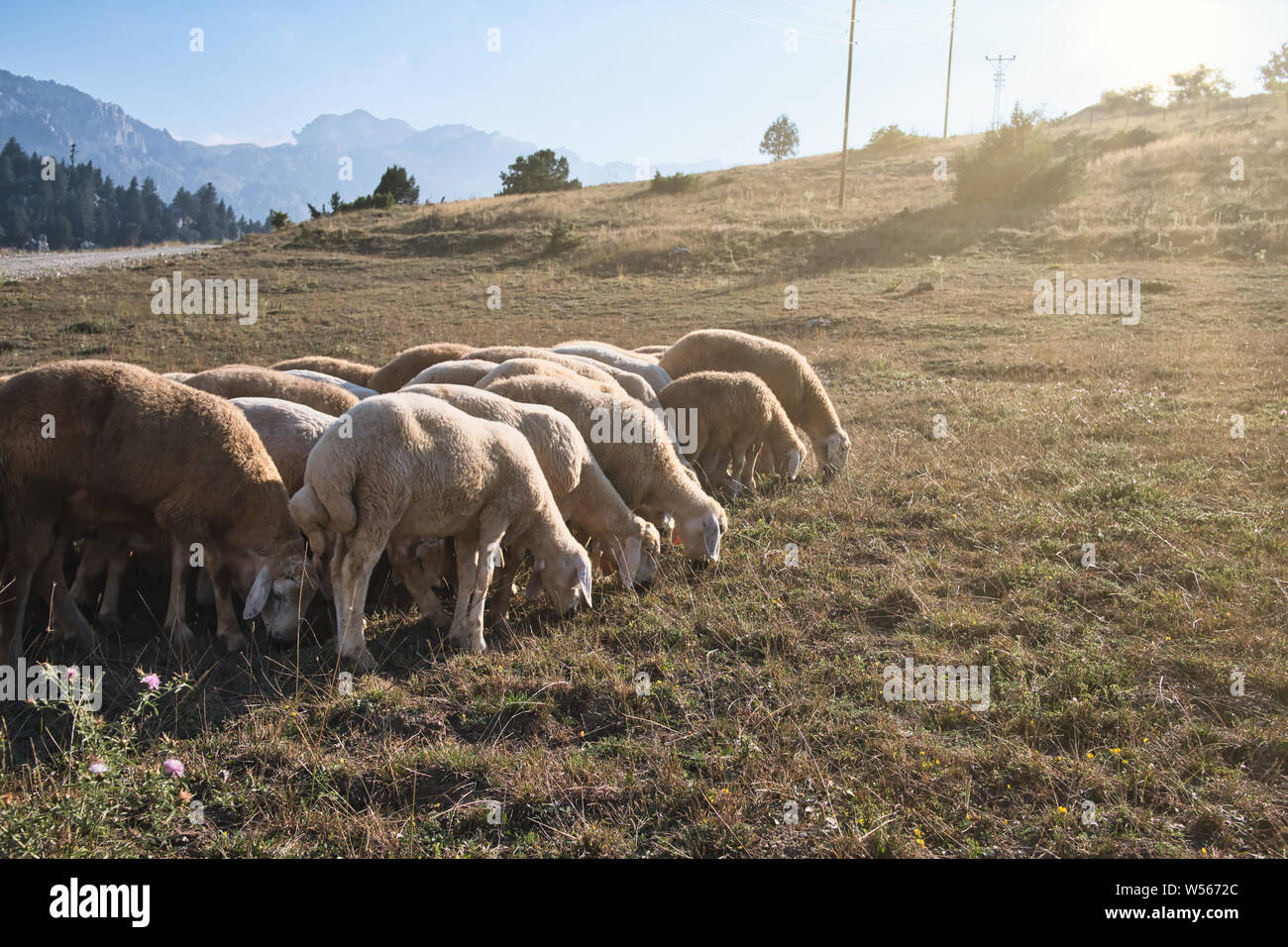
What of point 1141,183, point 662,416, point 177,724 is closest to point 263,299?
point 662,416

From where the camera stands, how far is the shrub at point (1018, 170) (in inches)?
1332

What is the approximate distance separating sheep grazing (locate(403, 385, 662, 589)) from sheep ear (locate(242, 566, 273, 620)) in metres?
1.67

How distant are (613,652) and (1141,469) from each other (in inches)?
265

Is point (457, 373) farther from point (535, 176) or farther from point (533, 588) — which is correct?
point (535, 176)

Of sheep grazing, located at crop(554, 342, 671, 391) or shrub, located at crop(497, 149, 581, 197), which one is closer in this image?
sheep grazing, located at crop(554, 342, 671, 391)

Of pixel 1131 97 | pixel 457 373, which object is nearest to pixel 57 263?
pixel 457 373

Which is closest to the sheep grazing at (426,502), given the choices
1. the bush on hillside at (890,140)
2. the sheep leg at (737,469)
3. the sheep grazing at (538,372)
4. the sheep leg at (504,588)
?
the sheep leg at (504,588)

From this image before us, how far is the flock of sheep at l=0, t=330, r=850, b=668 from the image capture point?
5.30 m

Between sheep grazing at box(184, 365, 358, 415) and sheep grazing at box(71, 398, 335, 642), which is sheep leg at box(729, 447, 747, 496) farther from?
sheep grazing at box(71, 398, 335, 642)

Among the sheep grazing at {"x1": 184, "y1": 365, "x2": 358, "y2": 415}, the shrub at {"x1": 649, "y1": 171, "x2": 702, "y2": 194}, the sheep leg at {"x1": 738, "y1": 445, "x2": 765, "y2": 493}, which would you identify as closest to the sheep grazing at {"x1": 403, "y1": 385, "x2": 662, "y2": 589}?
the sheep grazing at {"x1": 184, "y1": 365, "x2": 358, "y2": 415}

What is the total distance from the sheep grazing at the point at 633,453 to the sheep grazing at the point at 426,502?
1.42 metres

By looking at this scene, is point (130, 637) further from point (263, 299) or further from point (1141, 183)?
point (1141, 183)

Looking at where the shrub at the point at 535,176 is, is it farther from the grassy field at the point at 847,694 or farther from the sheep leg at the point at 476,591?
the sheep leg at the point at 476,591

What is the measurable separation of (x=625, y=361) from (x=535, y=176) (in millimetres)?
44547
